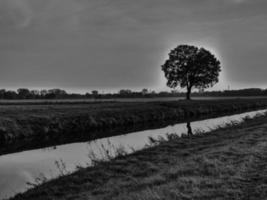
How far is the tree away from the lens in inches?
2719

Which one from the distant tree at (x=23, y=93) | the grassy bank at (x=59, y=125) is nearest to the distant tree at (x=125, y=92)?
the distant tree at (x=23, y=93)

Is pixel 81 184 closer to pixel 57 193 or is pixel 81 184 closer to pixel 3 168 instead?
pixel 57 193

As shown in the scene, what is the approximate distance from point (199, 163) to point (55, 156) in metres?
9.90

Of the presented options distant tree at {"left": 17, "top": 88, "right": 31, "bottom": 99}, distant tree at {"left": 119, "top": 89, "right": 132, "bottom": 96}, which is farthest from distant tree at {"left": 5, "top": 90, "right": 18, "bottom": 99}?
distant tree at {"left": 119, "top": 89, "right": 132, "bottom": 96}

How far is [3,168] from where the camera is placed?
54.0ft

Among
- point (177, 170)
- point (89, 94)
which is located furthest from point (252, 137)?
point (89, 94)

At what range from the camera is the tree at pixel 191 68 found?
Answer: 69.1 m

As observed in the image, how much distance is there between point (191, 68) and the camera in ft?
225

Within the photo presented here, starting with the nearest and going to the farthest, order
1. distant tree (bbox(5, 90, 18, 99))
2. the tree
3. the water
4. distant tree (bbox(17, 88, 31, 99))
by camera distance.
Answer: the water < the tree < distant tree (bbox(5, 90, 18, 99)) < distant tree (bbox(17, 88, 31, 99))

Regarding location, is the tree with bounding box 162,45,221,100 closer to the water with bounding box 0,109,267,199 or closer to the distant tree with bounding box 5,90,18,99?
the water with bounding box 0,109,267,199

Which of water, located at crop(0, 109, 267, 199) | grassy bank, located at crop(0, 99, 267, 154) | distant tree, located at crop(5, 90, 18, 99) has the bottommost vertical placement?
water, located at crop(0, 109, 267, 199)

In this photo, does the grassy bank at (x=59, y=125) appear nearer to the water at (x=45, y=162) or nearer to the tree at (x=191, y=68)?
the water at (x=45, y=162)

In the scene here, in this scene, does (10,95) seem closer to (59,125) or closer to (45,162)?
(59,125)

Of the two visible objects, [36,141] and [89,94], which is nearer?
[36,141]
